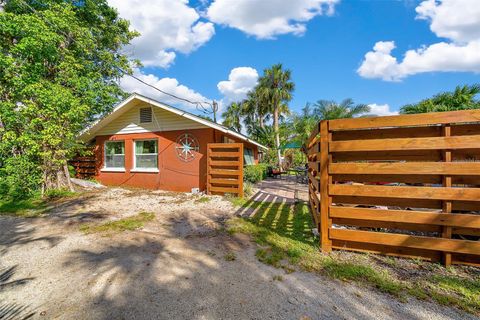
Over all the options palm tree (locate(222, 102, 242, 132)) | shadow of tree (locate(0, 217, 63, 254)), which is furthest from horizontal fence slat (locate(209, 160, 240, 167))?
palm tree (locate(222, 102, 242, 132))

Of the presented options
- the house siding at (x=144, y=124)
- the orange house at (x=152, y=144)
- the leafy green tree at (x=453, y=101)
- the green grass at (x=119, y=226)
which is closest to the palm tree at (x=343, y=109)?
the leafy green tree at (x=453, y=101)

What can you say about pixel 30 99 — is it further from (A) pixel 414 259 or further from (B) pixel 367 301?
(A) pixel 414 259

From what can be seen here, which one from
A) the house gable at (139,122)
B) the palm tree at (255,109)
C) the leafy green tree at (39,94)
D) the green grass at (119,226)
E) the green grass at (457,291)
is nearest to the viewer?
the green grass at (457,291)

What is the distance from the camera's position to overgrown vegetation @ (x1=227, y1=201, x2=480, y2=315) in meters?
2.36

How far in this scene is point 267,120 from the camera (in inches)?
1111

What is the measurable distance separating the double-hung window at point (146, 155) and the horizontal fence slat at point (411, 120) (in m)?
8.56

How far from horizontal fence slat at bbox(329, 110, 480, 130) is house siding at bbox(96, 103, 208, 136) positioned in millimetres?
6361

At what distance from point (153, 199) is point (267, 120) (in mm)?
22710

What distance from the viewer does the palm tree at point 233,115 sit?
3023 cm

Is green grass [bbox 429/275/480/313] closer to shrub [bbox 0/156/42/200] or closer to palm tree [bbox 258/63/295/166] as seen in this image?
shrub [bbox 0/156/42/200]

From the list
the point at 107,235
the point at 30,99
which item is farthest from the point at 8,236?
the point at 30,99

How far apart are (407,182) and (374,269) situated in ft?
4.37

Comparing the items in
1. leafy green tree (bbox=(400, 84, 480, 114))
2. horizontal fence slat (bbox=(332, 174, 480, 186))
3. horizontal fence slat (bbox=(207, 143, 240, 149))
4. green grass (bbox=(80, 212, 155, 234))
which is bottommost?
green grass (bbox=(80, 212, 155, 234))

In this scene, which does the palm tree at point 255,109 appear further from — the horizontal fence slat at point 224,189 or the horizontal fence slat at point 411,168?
the horizontal fence slat at point 411,168
